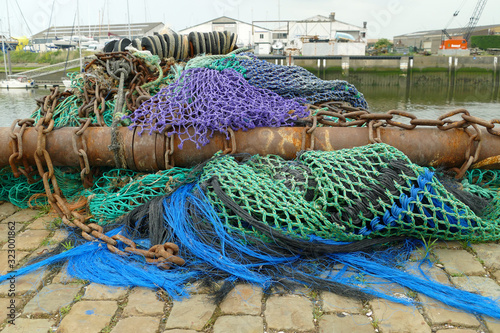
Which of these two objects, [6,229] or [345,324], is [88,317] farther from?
[6,229]

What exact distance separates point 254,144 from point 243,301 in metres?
1.35

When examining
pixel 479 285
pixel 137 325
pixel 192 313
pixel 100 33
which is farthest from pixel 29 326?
pixel 100 33

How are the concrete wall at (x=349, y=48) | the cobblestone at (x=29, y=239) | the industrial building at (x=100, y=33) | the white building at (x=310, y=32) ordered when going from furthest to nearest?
1. the industrial building at (x=100, y=33)
2. the white building at (x=310, y=32)
3. the concrete wall at (x=349, y=48)
4. the cobblestone at (x=29, y=239)

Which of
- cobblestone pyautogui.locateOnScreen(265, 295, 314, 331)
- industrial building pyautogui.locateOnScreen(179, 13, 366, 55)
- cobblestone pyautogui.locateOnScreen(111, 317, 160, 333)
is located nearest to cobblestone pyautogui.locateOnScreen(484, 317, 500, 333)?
cobblestone pyautogui.locateOnScreen(265, 295, 314, 331)

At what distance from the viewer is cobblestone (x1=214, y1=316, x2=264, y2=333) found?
6.31 feet

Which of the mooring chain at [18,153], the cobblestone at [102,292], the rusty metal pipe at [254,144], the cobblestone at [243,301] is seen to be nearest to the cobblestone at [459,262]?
the rusty metal pipe at [254,144]

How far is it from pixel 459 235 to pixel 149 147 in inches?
85.0

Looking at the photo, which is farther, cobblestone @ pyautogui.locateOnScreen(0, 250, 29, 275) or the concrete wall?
the concrete wall

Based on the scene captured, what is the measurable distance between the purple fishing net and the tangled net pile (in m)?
0.01

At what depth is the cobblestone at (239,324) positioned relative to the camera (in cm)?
192

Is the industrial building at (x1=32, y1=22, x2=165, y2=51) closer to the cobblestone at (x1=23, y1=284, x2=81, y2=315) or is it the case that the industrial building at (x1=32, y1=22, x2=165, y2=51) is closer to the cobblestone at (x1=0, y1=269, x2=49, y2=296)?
the cobblestone at (x1=0, y1=269, x2=49, y2=296)

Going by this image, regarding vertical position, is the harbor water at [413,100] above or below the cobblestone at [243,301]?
below

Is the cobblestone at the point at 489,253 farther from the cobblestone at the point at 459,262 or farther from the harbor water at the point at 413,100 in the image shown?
the harbor water at the point at 413,100

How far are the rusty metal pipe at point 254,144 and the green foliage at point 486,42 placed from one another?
168ft
